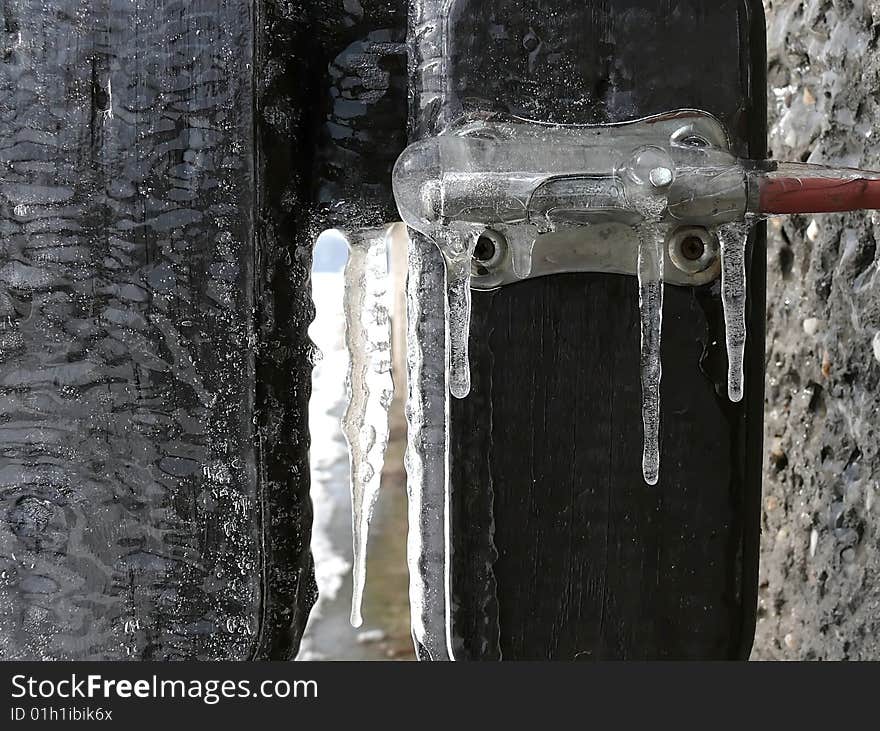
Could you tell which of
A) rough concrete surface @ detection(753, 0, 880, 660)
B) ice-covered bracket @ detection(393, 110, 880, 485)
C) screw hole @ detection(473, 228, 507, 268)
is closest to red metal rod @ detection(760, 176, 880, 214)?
ice-covered bracket @ detection(393, 110, 880, 485)

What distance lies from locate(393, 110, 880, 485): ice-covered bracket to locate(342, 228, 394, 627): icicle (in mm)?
181

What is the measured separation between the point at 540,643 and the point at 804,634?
0.70 metres

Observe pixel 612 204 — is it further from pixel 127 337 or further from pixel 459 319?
pixel 127 337

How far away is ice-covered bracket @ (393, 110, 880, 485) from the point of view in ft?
1.57

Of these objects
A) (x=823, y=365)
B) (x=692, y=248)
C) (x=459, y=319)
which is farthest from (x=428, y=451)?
(x=823, y=365)

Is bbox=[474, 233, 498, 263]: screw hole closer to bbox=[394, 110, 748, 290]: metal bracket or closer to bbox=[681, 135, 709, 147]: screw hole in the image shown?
bbox=[394, 110, 748, 290]: metal bracket

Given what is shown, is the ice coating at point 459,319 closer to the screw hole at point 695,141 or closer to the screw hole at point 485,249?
the screw hole at point 485,249

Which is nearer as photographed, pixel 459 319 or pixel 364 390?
pixel 459 319

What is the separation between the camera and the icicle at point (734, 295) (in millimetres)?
507

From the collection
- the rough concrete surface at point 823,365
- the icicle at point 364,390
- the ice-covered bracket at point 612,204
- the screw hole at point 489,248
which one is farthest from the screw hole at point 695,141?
the rough concrete surface at point 823,365

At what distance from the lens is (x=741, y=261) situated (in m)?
0.51

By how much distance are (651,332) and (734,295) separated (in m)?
0.06

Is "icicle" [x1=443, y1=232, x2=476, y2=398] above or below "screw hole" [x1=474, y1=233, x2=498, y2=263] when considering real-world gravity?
below

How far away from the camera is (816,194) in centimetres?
50
